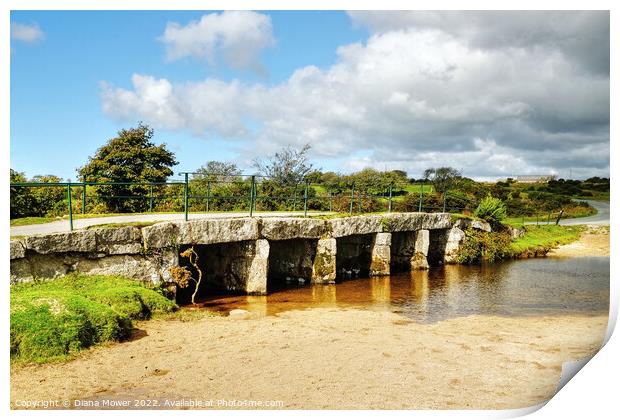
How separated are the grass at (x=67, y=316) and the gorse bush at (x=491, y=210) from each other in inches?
723

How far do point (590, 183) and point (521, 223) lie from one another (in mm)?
16227

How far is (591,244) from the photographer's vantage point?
1462 cm

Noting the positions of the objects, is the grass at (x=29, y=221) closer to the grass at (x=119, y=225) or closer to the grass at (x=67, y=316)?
the grass at (x=119, y=225)

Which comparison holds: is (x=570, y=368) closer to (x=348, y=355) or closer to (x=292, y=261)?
(x=348, y=355)

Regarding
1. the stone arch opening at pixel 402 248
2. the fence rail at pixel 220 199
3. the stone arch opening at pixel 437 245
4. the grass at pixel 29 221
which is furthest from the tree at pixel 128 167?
the stone arch opening at pixel 437 245

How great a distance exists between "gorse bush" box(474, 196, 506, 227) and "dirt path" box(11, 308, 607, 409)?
13536 millimetres

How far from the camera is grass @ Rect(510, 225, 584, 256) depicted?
2070cm

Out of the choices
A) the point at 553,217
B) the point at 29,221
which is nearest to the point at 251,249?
the point at 29,221

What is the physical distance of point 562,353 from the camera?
8.57m

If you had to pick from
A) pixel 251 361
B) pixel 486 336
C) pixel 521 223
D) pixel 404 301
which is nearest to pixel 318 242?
pixel 404 301

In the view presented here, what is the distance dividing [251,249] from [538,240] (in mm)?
16815

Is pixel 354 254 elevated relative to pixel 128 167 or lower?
lower

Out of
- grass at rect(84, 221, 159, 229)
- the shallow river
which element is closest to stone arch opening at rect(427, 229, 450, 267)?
the shallow river
